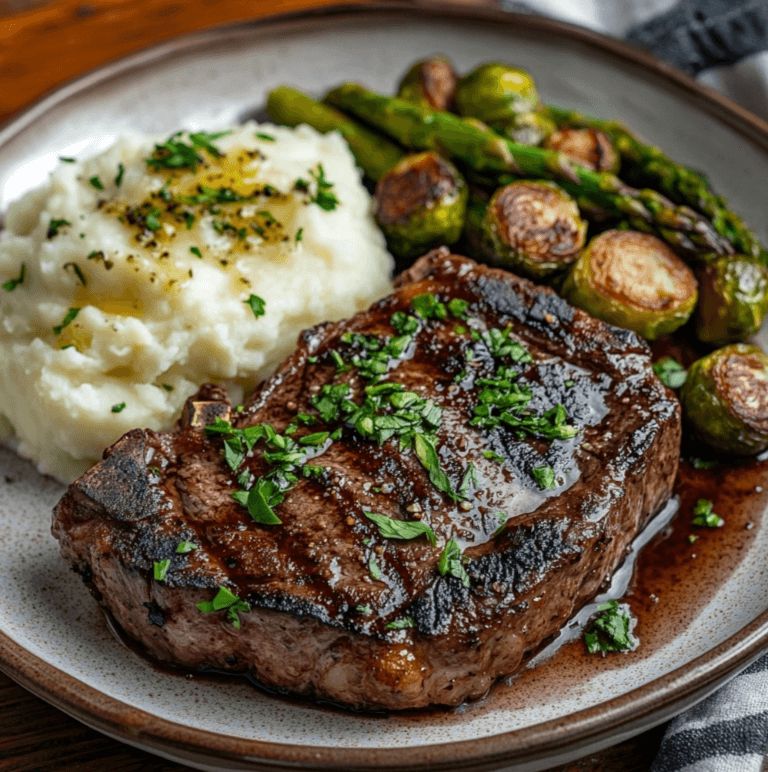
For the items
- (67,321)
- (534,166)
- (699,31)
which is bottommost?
(67,321)

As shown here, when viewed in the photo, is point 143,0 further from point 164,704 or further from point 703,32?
→ point 164,704

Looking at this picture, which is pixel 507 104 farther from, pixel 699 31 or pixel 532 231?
pixel 699 31

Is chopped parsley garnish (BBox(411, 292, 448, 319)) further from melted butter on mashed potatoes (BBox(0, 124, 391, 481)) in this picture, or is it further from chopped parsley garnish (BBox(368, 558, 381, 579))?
chopped parsley garnish (BBox(368, 558, 381, 579))

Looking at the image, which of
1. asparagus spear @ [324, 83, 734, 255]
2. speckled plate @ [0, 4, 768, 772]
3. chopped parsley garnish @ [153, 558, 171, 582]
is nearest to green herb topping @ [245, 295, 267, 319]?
speckled plate @ [0, 4, 768, 772]

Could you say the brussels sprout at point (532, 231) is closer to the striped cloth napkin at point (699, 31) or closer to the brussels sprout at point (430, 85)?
the brussels sprout at point (430, 85)

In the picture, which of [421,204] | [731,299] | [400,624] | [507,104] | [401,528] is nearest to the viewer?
[400,624]

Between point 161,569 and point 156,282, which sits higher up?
point 156,282

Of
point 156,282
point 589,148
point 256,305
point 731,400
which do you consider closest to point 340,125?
point 589,148

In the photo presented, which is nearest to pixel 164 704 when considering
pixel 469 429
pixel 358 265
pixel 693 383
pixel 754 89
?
pixel 469 429
